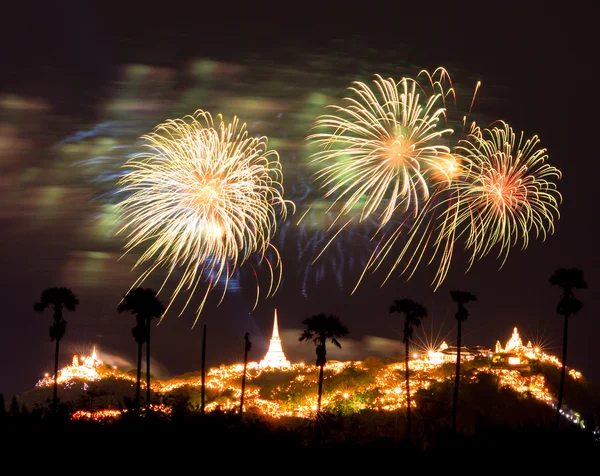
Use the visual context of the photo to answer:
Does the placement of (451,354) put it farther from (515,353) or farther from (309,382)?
(309,382)

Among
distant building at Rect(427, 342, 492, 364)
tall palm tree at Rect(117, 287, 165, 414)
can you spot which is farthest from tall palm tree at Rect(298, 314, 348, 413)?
distant building at Rect(427, 342, 492, 364)

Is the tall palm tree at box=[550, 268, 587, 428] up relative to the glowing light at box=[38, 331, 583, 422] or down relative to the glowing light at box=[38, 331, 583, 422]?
up

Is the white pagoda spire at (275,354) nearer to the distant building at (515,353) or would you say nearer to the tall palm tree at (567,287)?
the distant building at (515,353)

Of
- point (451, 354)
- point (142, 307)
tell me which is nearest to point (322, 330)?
point (142, 307)

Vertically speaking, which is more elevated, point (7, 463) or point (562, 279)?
point (562, 279)

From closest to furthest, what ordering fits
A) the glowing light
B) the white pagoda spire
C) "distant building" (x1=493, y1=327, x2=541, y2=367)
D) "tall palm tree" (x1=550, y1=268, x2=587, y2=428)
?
"tall palm tree" (x1=550, y1=268, x2=587, y2=428) < the glowing light < "distant building" (x1=493, y1=327, x2=541, y2=367) < the white pagoda spire

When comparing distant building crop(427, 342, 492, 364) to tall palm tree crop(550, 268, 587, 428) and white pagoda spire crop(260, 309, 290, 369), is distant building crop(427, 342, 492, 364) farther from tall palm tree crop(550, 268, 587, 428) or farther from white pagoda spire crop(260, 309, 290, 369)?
tall palm tree crop(550, 268, 587, 428)

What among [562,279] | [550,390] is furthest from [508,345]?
[562,279]

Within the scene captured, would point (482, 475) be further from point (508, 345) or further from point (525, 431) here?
point (508, 345)

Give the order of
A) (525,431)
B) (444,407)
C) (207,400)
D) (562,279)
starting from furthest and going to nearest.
Answer: (207,400) → (444,407) → (562,279) → (525,431)

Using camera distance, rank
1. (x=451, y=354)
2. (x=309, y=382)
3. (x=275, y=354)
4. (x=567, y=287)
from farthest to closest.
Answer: (x=275, y=354) < (x=451, y=354) < (x=309, y=382) < (x=567, y=287)

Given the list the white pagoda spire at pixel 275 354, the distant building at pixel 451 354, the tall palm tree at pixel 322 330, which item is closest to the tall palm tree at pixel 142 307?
the tall palm tree at pixel 322 330
